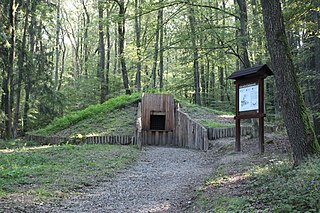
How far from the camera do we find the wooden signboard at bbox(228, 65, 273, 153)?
9.31 metres

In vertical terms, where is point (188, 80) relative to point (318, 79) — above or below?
above

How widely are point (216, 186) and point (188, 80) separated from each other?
2230 cm

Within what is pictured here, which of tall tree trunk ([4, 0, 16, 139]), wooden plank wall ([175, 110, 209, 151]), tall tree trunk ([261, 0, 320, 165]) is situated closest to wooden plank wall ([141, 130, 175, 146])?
wooden plank wall ([175, 110, 209, 151])

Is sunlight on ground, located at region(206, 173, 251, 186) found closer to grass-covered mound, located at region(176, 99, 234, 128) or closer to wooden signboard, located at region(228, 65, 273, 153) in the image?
wooden signboard, located at region(228, 65, 273, 153)

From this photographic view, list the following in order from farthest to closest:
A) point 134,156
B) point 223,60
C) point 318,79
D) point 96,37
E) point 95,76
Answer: point 96,37 < point 95,76 < point 223,60 < point 134,156 < point 318,79

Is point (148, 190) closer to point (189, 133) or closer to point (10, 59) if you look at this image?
point (189, 133)

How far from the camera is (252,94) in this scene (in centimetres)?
976

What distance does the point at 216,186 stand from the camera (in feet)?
20.4

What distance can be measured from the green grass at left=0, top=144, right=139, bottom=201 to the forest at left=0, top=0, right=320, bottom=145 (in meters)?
3.78

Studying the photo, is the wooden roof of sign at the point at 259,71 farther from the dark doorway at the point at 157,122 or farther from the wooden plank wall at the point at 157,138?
the dark doorway at the point at 157,122

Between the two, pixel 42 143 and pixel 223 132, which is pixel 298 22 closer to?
pixel 223 132

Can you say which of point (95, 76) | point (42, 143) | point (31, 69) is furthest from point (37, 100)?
point (95, 76)

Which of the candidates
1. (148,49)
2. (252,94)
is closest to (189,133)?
(148,49)

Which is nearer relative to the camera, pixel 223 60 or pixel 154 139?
pixel 223 60
